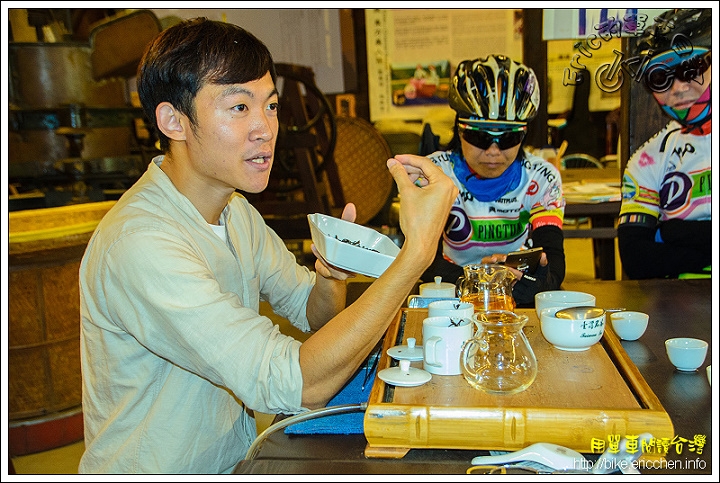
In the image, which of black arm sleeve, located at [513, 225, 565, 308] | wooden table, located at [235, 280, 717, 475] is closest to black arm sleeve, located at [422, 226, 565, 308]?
black arm sleeve, located at [513, 225, 565, 308]

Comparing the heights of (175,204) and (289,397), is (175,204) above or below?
above

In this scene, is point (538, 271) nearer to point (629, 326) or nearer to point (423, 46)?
point (629, 326)

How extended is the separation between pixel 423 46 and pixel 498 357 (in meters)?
6.02

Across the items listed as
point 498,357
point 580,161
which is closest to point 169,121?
point 498,357

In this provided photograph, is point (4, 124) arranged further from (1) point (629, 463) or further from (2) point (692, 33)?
(2) point (692, 33)

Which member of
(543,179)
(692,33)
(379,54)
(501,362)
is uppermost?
(379,54)

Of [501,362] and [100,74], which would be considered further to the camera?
[100,74]

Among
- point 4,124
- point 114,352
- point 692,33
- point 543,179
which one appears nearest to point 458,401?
point 114,352

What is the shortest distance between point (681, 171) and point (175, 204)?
6.66ft

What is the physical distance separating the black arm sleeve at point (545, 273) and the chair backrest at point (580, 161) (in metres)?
4.44

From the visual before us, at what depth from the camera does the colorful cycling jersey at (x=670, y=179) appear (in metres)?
2.53

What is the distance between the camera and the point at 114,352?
1407 mm

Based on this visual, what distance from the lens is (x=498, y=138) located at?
244 centimetres

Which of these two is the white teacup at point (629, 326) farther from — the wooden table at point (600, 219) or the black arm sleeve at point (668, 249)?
the wooden table at point (600, 219)
